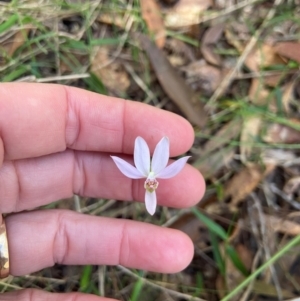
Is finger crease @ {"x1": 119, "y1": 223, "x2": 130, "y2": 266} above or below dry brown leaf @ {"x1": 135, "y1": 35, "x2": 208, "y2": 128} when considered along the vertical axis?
below

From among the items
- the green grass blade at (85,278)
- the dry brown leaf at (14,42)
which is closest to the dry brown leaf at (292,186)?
the green grass blade at (85,278)

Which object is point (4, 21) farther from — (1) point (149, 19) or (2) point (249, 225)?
(2) point (249, 225)

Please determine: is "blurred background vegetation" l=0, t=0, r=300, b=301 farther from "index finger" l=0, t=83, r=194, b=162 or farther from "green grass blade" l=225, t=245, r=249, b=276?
"index finger" l=0, t=83, r=194, b=162

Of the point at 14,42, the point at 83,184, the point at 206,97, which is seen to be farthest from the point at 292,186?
the point at 14,42

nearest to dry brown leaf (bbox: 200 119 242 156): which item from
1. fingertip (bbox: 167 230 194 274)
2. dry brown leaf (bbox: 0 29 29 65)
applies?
fingertip (bbox: 167 230 194 274)

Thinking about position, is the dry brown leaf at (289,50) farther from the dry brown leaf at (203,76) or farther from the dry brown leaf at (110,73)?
the dry brown leaf at (110,73)

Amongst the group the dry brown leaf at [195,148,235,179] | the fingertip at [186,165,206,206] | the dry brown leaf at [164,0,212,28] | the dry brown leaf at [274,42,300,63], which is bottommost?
the dry brown leaf at [195,148,235,179]

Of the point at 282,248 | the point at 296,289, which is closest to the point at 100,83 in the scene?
the point at 282,248
